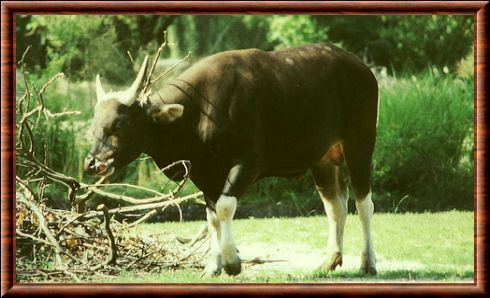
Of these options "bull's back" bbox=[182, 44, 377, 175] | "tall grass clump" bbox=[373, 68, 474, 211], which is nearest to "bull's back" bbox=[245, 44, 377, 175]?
"bull's back" bbox=[182, 44, 377, 175]

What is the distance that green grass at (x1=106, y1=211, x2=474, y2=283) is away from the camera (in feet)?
31.7

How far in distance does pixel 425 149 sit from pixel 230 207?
6842mm

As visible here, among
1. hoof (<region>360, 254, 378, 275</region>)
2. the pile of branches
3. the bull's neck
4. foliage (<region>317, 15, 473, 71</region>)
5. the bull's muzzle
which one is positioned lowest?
hoof (<region>360, 254, 378, 275</region>)

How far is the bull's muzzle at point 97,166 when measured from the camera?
918 centimetres

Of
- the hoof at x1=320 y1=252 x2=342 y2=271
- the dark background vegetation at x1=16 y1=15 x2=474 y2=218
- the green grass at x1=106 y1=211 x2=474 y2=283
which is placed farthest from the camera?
the dark background vegetation at x1=16 y1=15 x2=474 y2=218

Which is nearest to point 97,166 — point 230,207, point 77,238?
point 77,238

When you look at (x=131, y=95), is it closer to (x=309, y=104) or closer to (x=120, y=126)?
(x=120, y=126)

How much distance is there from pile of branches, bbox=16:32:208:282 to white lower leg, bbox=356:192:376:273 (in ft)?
5.66

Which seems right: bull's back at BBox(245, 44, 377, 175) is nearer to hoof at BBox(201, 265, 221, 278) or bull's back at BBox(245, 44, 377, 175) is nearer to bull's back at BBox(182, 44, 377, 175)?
bull's back at BBox(182, 44, 377, 175)

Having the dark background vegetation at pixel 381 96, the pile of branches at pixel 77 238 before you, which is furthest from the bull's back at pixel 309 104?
the dark background vegetation at pixel 381 96

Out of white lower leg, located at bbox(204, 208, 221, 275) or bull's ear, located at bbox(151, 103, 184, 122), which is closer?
bull's ear, located at bbox(151, 103, 184, 122)

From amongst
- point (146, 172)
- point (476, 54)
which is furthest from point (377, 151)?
point (476, 54)

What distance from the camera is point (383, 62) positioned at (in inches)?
922
